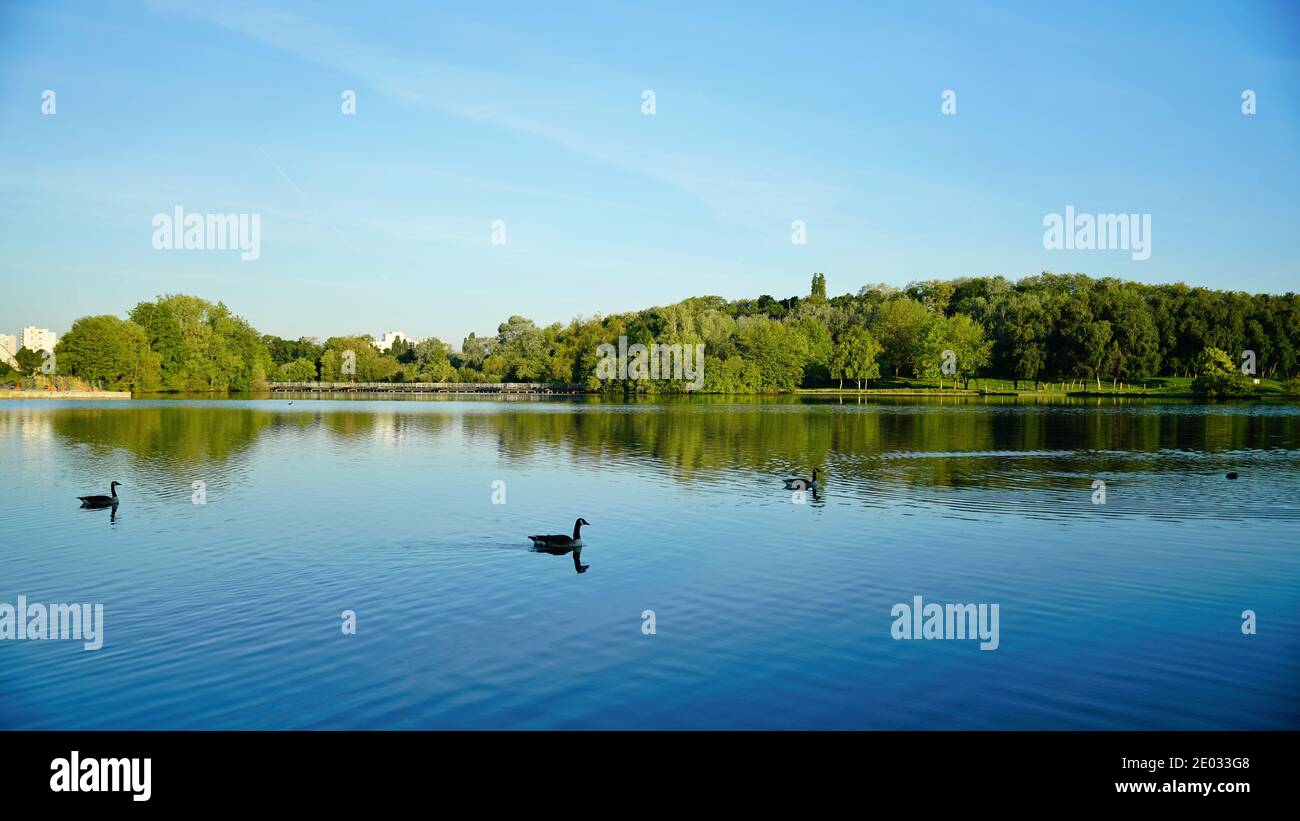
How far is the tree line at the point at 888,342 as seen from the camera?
404 ft

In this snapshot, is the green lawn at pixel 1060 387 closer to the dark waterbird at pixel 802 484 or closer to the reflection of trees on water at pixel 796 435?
the reflection of trees on water at pixel 796 435

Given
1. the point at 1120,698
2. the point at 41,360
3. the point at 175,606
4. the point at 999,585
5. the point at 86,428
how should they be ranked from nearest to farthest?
the point at 1120,698
the point at 175,606
the point at 999,585
the point at 86,428
the point at 41,360

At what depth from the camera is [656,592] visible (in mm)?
17672

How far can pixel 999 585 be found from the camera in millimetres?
18141

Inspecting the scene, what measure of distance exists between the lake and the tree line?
91470 mm

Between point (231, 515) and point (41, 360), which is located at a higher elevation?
→ point (41, 360)

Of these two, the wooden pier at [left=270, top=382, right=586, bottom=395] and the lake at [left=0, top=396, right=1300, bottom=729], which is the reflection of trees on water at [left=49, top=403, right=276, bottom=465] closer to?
the lake at [left=0, top=396, right=1300, bottom=729]

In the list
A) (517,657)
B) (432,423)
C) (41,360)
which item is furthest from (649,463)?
(41,360)

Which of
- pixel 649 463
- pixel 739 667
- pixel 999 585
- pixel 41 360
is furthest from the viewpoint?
pixel 41 360

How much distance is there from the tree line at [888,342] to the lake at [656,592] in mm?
91470

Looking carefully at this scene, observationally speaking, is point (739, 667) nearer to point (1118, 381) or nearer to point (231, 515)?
point (231, 515)

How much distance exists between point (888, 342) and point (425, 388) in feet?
292

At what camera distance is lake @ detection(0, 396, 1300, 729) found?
Result: 11.8 m

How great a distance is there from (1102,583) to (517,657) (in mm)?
12143
